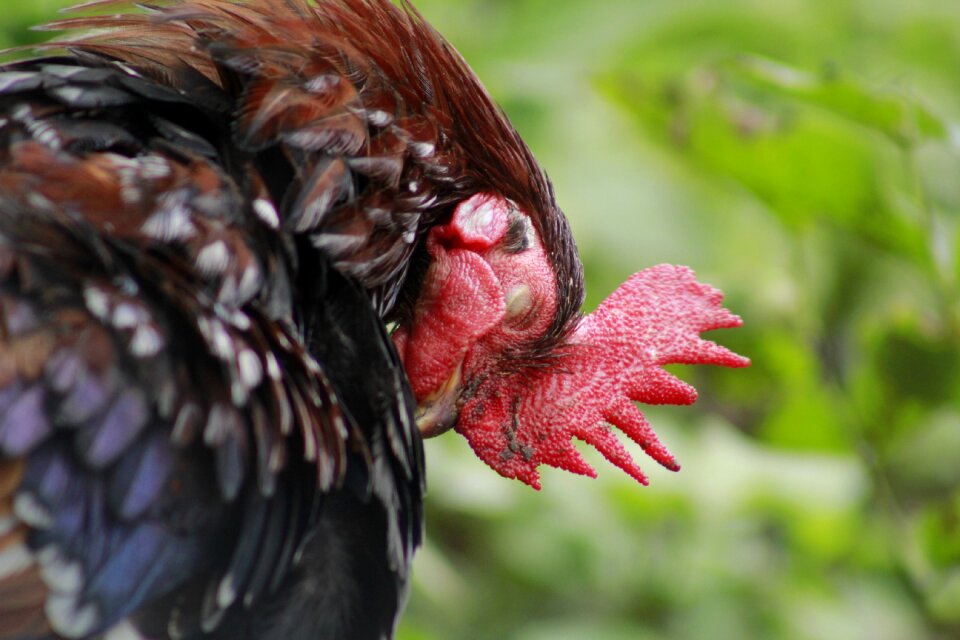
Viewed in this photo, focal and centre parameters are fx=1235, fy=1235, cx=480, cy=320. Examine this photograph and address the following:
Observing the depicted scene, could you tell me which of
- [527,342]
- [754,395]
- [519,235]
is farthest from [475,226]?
[754,395]

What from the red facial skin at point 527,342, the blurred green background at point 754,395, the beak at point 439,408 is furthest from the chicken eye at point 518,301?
the blurred green background at point 754,395

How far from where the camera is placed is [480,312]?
165 centimetres

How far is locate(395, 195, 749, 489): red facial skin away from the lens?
166 cm

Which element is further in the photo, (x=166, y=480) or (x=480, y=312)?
(x=480, y=312)

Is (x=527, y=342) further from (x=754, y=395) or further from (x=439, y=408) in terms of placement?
(x=754, y=395)

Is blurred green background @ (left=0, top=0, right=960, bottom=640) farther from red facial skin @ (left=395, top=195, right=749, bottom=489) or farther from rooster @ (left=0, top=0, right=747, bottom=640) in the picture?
rooster @ (left=0, top=0, right=747, bottom=640)

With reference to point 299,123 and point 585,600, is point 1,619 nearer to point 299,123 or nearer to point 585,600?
point 299,123

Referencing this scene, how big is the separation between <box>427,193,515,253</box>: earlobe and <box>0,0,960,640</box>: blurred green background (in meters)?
0.97

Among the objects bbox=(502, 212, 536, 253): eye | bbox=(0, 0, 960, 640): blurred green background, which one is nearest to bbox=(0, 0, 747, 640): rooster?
bbox=(502, 212, 536, 253): eye

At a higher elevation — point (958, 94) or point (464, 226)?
point (464, 226)

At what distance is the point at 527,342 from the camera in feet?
5.68

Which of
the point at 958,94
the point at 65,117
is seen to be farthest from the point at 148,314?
the point at 958,94

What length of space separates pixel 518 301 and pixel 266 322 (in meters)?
0.42

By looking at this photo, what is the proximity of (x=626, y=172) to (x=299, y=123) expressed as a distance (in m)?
2.48
